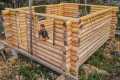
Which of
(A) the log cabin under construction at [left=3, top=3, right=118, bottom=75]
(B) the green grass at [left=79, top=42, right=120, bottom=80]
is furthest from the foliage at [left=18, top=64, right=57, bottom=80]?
(B) the green grass at [left=79, top=42, right=120, bottom=80]

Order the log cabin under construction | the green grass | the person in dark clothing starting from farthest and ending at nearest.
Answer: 1. the green grass
2. the person in dark clothing
3. the log cabin under construction

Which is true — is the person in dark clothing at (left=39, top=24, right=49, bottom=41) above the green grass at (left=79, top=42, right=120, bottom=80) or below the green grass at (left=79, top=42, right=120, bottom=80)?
above

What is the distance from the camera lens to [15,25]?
6113 mm

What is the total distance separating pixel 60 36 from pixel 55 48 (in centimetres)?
38

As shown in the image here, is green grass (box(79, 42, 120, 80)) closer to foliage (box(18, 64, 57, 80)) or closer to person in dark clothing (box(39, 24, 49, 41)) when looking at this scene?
foliage (box(18, 64, 57, 80))

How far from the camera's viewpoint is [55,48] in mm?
5125

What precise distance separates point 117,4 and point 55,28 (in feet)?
24.5

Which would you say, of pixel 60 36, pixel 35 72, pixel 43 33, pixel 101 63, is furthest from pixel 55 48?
pixel 101 63

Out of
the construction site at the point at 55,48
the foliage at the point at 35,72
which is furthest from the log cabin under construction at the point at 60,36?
the foliage at the point at 35,72

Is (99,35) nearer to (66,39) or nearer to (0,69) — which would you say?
(66,39)

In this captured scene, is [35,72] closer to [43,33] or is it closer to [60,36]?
[43,33]

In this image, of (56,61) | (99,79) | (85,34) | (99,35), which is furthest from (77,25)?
(99,35)

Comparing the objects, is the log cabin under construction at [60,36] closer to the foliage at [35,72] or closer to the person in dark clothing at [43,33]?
the person in dark clothing at [43,33]

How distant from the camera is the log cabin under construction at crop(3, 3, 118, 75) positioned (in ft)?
15.8
